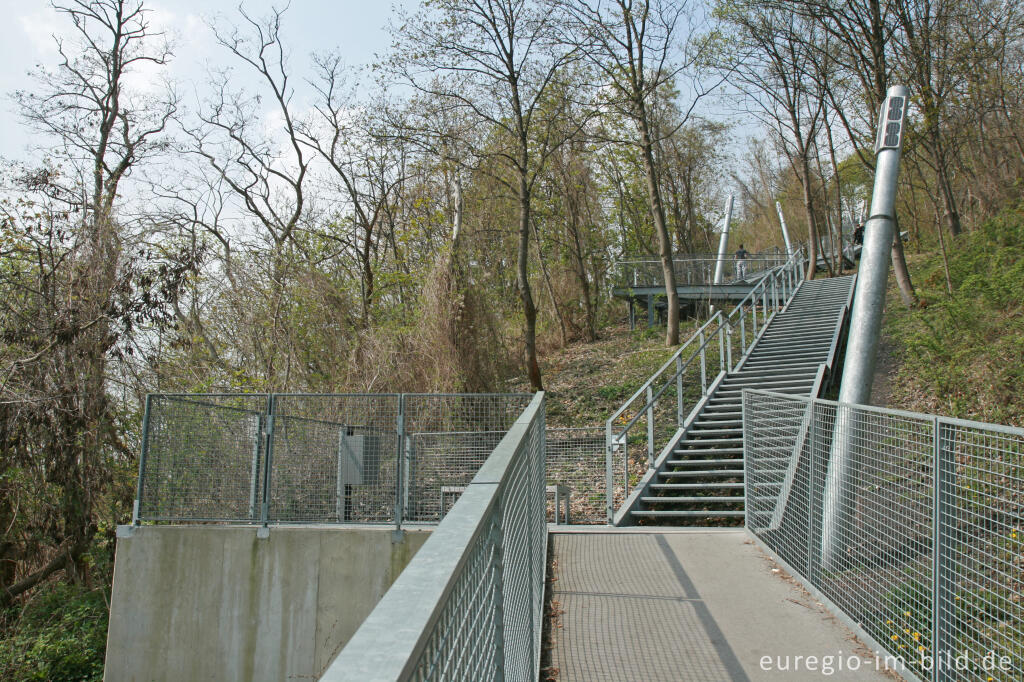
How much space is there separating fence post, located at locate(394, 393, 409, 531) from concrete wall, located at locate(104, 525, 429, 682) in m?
0.33

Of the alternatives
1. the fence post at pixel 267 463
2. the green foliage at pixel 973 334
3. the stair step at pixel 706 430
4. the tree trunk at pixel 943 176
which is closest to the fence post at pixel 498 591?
the fence post at pixel 267 463

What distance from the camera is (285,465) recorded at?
933cm

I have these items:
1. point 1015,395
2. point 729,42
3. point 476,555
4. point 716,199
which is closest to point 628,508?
point 1015,395

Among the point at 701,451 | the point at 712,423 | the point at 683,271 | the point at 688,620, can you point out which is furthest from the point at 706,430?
the point at 683,271

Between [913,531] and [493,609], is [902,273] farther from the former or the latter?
[493,609]

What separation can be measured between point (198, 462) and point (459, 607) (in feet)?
29.4

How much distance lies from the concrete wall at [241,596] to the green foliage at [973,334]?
8739 millimetres

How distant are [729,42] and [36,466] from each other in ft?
68.6

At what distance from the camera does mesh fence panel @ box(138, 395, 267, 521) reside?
9211 mm

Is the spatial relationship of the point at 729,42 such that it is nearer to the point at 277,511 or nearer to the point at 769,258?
the point at 769,258

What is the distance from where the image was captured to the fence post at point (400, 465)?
878 centimetres

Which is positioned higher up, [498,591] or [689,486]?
[498,591]

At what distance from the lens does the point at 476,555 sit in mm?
1736

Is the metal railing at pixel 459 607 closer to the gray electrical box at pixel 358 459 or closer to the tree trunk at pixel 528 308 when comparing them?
the gray electrical box at pixel 358 459
